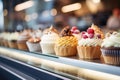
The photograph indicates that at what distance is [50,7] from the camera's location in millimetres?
4371

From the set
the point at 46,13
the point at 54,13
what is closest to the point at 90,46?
the point at 54,13

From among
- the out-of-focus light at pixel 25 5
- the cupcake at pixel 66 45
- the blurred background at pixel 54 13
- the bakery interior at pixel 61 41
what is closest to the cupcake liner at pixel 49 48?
the bakery interior at pixel 61 41

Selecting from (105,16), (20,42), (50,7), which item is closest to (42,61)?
(20,42)

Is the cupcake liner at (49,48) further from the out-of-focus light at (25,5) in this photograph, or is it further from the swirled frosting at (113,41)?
the out-of-focus light at (25,5)

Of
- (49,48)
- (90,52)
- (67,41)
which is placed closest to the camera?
(90,52)

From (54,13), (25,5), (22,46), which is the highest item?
(25,5)

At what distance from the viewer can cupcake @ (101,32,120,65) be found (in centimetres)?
139

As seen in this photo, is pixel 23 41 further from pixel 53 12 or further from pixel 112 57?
pixel 112 57

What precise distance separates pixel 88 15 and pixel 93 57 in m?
2.13

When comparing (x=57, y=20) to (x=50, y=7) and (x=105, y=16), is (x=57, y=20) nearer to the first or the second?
(x=50, y=7)

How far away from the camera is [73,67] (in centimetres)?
189

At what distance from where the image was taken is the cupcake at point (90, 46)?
1.70 metres

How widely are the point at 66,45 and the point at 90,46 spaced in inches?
12.2

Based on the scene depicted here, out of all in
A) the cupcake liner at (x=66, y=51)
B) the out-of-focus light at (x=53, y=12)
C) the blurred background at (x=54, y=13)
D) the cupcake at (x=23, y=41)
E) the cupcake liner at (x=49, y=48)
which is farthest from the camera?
the out-of-focus light at (x=53, y=12)
